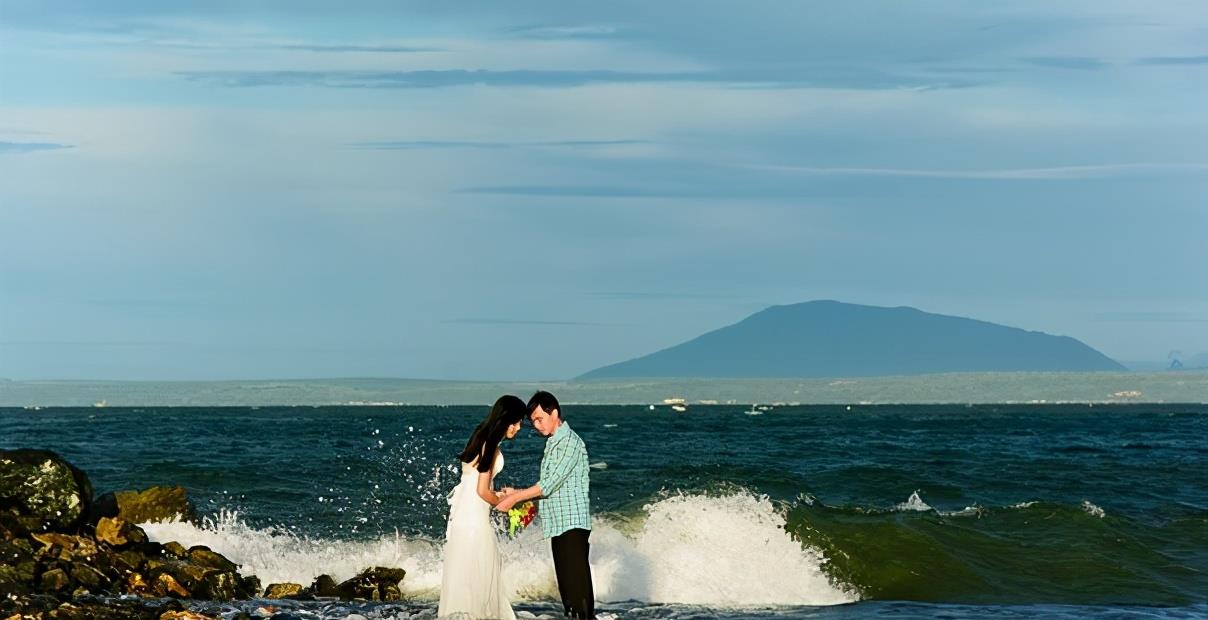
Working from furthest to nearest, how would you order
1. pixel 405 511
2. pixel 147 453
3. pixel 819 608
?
pixel 147 453 < pixel 405 511 < pixel 819 608

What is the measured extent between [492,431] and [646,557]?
25.4 feet

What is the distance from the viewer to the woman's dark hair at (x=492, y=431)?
40.6 ft

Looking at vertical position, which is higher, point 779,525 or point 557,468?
point 557,468

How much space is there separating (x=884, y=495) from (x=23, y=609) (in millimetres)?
21731

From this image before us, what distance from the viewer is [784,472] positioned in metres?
37.0

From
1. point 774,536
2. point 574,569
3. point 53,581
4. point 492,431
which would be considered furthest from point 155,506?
point 492,431

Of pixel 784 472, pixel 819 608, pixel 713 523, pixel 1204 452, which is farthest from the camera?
pixel 1204 452

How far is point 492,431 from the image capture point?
40.6 feet

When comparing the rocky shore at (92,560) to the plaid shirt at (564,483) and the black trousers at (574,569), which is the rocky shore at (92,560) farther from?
the plaid shirt at (564,483)

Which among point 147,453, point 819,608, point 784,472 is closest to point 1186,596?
point 819,608

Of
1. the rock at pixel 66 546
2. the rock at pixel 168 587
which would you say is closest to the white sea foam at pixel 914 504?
the rock at pixel 168 587

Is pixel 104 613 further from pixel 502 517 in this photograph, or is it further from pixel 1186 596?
pixel 1186 596

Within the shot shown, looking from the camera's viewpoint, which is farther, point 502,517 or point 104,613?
point 502,517

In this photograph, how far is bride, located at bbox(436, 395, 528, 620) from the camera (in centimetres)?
1245
